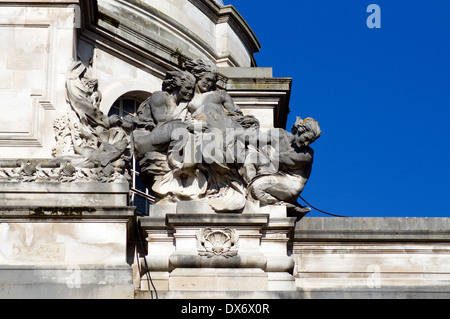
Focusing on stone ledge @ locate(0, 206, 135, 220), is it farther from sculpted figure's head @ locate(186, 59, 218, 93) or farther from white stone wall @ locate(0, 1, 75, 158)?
sculpted figure's head @ locate(186, 59, 218, 93)

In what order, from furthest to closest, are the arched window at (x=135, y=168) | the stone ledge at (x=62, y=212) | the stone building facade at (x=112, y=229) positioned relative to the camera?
1. the arched window at (x=135, y=168)
2. the stone ledge at (x=62, y=212)
3. the stone building facade at (x=112, y=229)

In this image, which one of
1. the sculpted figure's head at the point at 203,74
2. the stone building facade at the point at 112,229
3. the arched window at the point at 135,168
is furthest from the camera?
the arched window at the point at 135,168

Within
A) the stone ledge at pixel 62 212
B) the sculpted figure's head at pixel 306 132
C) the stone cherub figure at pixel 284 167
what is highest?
the sculpted figure's head at pixel 306 132

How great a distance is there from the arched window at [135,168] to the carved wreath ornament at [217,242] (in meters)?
6.06

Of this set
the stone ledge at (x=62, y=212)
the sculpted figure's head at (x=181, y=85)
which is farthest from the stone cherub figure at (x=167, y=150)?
the stone ledge at (x=62, y=212)

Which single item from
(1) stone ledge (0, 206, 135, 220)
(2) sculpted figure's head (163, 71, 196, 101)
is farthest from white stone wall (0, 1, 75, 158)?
(2) sculpted figure's head (163, 71, 196, 101)

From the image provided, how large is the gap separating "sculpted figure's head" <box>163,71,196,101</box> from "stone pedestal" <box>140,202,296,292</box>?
7.21 feet

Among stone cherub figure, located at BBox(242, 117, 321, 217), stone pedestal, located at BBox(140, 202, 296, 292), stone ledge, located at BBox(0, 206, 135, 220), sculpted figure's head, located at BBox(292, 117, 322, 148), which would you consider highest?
sculpted figure's head, located at BBox(292, 117, 322, 148)

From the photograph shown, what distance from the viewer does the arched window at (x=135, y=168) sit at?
27.1m

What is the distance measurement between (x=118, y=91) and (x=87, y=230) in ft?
23.0

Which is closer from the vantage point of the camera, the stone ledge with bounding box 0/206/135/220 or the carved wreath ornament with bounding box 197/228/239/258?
the stone ledge with bounding box 0/206/135/220

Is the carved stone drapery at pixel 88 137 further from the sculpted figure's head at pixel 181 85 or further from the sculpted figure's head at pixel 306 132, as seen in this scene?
the sculpted figure's head at pixel 306 132

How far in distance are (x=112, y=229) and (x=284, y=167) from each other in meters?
3.34

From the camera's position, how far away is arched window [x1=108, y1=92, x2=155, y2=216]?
27.1 meters
